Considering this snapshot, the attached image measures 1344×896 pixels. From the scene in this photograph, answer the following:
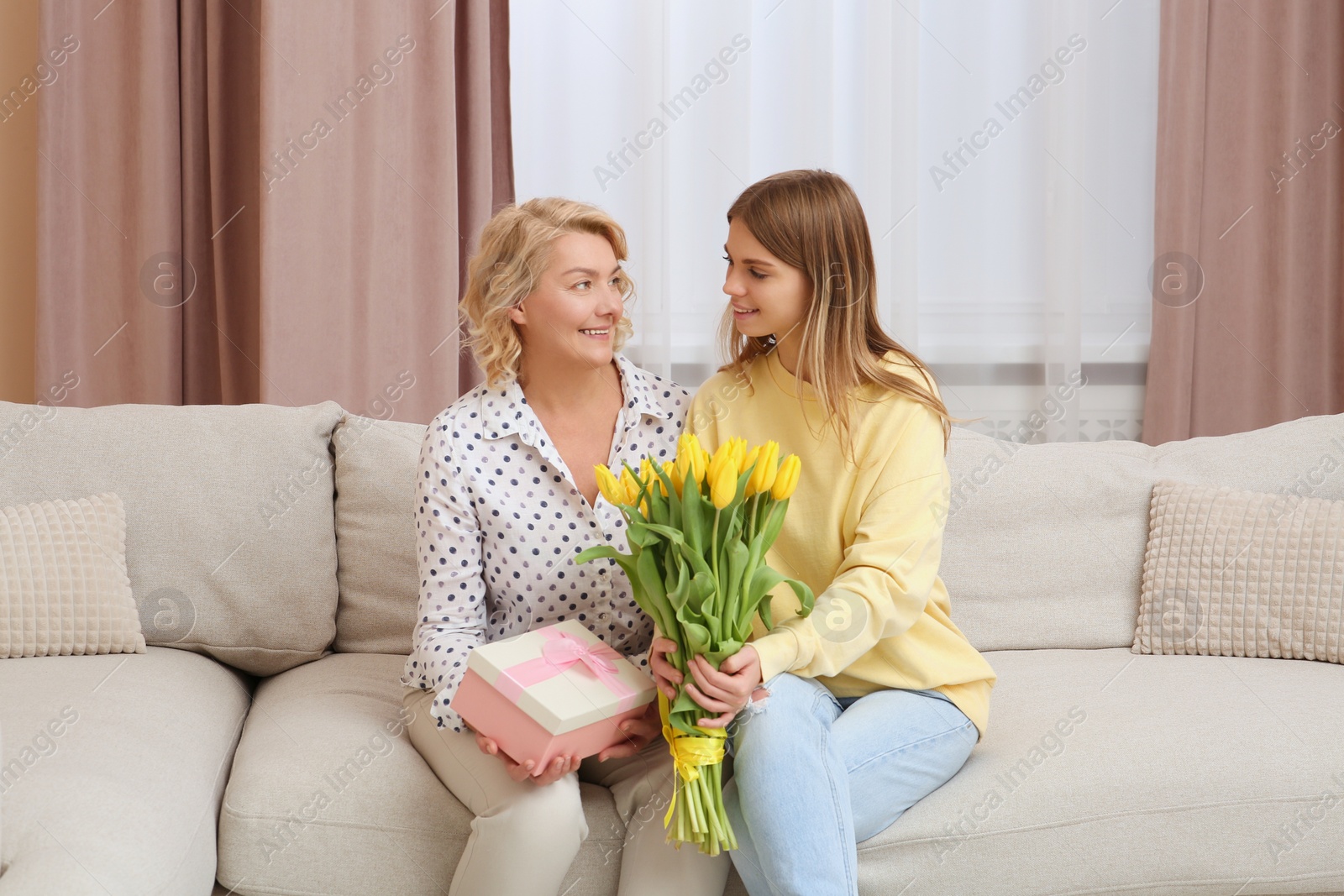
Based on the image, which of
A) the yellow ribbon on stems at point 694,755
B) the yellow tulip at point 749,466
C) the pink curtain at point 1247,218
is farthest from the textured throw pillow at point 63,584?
the pink curtain at point 1247,218

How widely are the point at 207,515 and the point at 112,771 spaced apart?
600mm

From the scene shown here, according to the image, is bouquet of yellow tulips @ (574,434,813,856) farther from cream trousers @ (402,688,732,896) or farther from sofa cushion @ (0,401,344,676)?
sofa cushion @ (0,401,344,676)

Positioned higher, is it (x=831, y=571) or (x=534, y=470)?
(x=534, y=470)

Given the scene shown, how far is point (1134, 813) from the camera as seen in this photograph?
1.39 m

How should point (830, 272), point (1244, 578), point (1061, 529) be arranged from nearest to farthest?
point (830, 272), point (1244, 578), point (1061, 529)

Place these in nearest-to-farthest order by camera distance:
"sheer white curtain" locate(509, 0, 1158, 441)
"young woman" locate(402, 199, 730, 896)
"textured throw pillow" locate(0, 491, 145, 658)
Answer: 1. "young woman" locate(402, 199, 730, 896)
2. "textured throw pillow" locate(0, 491, 145, 658)
3. "sheer white curtain" locate(509, 0, 1158, 441)

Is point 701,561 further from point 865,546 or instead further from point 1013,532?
point 1013,532

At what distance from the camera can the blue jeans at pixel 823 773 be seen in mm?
1218

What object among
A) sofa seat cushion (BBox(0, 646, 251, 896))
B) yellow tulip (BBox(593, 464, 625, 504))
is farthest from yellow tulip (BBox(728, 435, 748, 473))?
sofa seat cushion (BBox(0, 646, 251, 896))

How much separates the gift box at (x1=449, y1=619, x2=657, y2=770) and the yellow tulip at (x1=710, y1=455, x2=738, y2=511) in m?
0.27

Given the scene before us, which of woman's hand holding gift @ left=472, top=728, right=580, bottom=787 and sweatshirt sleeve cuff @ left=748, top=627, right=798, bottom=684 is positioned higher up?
sweatshirt sleeve cuff @ left=748, top=627, right=798, bottom=684

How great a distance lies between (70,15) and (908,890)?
2632 millimetres

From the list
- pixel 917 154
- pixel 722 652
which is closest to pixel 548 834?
pixel 722 652

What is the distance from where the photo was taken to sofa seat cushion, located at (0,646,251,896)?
1.16 metres
